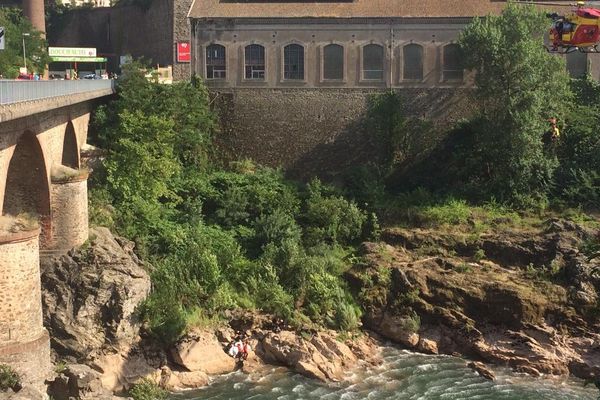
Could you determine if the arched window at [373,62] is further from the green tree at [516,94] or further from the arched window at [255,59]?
the green tree at [516,94]

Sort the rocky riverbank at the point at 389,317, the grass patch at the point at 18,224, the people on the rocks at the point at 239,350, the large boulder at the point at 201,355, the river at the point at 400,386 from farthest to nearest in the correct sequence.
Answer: the people on the rocks at the point at 239,350 < the large boulder at the point at 201,355 < the rocky riverbank at the point at 389,317 < the river at the point at 400,386 < the grass patch at the point at 18,224

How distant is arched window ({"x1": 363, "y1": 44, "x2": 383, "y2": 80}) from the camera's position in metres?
39.1

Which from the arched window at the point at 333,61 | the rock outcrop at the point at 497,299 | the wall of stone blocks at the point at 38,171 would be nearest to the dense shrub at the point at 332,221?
the rock outcrop at the point at 497,299

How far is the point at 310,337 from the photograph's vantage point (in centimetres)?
2638

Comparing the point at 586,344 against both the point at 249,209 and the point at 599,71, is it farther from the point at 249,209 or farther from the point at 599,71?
the point at 599,71

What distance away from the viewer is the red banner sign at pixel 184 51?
39469 millimetres

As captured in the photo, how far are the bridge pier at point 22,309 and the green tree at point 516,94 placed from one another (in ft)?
66.5

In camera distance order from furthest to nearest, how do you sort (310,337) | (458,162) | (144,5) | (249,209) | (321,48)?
(144,5) → (321,48) → (458,162) → (249,209) → (310,337)

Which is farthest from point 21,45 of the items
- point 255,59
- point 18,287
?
point 18,287

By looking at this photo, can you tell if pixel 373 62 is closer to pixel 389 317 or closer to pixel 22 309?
pixel 389 317

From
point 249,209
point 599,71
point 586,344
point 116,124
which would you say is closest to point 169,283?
point 249,209

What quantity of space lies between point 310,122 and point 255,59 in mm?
4244

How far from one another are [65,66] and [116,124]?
26702 millimetres

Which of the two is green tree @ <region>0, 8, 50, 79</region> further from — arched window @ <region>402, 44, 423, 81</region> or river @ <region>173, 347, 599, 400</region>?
river @ <region>173, 347, 599, 400</region>
